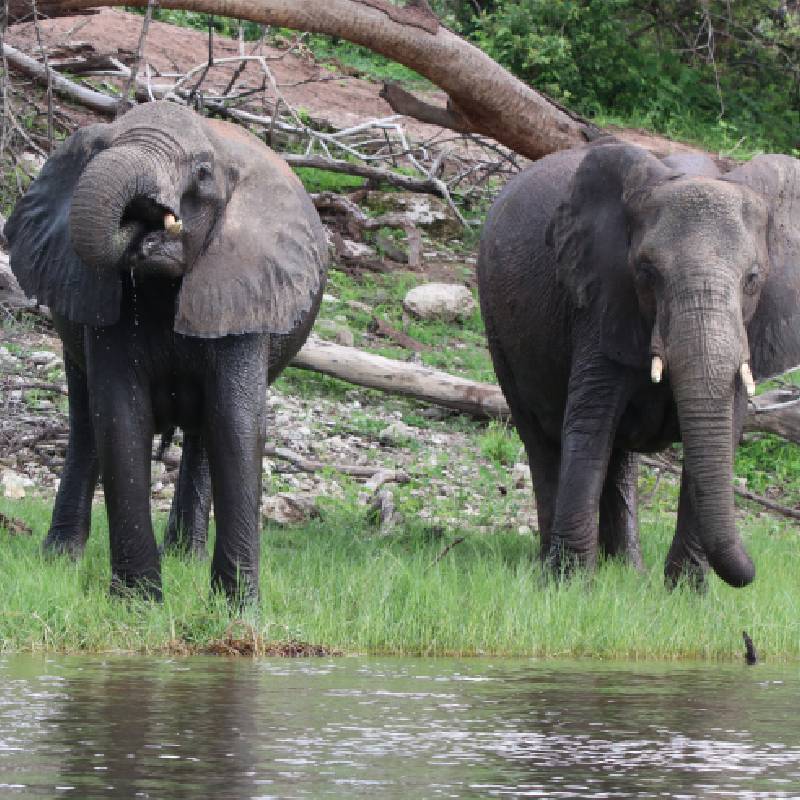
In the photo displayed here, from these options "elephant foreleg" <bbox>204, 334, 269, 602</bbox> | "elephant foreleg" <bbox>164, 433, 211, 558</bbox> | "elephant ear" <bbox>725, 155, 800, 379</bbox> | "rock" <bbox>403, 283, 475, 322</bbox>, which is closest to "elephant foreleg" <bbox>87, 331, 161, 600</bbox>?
"elephant foreleg" <bbox>204, 334, 269, 602</bbox>

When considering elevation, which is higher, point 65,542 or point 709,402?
point 709,402

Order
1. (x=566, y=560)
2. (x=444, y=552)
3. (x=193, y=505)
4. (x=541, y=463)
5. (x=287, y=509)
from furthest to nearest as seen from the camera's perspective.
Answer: (x=287, y=509)
(x=541, y=463)
(x=193, y=505)
(x=444, y=552)
(x=566, y=560)

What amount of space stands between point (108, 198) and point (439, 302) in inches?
374

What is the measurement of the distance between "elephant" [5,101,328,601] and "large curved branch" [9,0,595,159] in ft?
19.0

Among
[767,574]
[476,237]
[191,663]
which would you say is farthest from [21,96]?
[191,663]

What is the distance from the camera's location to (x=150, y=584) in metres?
7.85

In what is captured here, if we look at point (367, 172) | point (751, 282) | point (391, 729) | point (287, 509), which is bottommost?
point (391, 729)

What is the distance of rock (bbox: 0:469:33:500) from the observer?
38.0 feet

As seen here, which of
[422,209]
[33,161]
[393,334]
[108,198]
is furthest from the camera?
[422,209]

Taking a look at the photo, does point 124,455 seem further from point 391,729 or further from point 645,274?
point 391,729

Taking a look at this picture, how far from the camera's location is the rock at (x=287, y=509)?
11.1 metres

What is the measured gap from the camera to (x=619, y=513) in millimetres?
10289

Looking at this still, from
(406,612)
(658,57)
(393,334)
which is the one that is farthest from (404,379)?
(658,57)

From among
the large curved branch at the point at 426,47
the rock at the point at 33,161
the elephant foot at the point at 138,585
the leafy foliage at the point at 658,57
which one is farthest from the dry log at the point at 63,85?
the elephant foot at the point at 138,585
